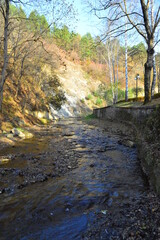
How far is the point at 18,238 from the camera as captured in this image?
2350 mm

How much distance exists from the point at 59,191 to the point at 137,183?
1.67 m

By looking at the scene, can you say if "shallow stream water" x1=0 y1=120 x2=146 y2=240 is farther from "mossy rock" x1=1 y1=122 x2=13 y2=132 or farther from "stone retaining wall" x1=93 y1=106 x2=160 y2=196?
"mossy rock" x1=1 y1=122 x2=13 y2=132

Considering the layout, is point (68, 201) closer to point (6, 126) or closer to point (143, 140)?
point (143, 140)

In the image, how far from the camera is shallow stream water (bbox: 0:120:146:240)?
8.27 ft

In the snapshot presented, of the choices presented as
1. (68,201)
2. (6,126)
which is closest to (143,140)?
(68,201)

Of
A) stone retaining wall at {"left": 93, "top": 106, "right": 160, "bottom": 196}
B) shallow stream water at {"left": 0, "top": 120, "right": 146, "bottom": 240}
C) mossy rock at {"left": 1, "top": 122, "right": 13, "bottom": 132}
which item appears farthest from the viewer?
mossy rock at {"left": 1, "top": 122, "right": 13, "bottom": 132}

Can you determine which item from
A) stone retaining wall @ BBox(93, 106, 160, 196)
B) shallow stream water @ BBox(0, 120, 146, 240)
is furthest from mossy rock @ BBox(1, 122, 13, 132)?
stone retaining wall @ BBox(93, 106, 160, 196)

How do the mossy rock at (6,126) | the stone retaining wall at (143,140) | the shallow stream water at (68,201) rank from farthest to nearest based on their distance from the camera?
the mossy rock at (6,126)
the stone retaining wall at (143,140)
the shallow stream water at (68,201)

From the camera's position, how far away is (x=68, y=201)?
129 inches

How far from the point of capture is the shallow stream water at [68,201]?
2.52 metres

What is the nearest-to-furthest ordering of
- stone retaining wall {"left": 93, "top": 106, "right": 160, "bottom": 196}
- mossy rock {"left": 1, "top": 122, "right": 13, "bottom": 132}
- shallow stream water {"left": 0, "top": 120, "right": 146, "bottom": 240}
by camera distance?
shallow stream water {"left": 0, "top": 120, "right": 146, "bottom": 240}, stone retaining wall {"left": 93, "top": 106, "right": 160, "bottom": 196}, mossy rock {"left": 1, "top": 122, "right": 13, "bottom": 132}

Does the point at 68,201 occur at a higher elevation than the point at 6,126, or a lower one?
lower

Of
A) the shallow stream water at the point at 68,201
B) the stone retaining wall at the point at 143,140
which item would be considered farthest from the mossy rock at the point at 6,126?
the stone retaining wall at the point at 143,140

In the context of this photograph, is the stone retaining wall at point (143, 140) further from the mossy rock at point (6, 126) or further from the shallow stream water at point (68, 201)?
the mossy rock at point (6, 126)
